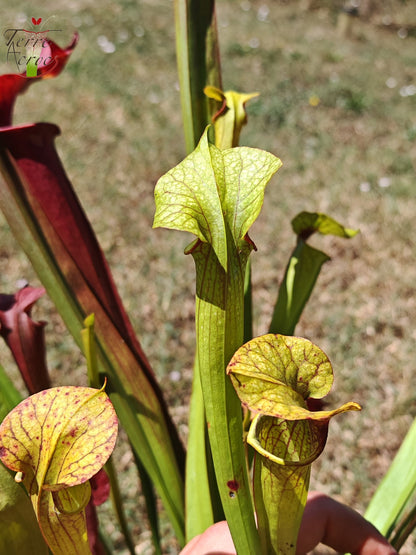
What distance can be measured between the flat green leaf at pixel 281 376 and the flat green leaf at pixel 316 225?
268mm

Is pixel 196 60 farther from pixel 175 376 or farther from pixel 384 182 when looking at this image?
pixel 384 182

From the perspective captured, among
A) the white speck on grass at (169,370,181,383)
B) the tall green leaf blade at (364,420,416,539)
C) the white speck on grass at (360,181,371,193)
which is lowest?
the white speck on grass at (169,370,181,383)

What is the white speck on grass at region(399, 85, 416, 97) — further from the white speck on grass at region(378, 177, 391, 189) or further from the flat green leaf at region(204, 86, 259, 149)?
the flat green leaf at region(204, 86, 259, 149)

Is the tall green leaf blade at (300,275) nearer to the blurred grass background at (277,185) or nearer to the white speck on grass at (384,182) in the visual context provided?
the blurred grass background at (277,185)

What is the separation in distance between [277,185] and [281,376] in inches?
79.3

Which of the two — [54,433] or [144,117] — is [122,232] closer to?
[144,117]

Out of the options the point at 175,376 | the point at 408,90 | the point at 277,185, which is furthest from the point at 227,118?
the point at 408,90

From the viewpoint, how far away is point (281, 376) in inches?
16.8

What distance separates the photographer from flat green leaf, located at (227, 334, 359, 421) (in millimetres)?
397

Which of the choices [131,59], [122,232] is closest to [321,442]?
[122,232]

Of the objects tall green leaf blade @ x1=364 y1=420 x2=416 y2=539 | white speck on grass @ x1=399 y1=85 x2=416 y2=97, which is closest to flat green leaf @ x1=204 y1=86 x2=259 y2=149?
tall green leaf blade @ x1=364 y1=420 x2=416 y2=539

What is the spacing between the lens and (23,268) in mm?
1933

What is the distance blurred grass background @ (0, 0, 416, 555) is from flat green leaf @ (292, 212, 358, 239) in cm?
45

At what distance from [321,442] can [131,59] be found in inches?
128
